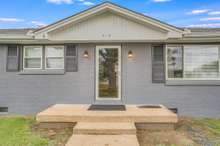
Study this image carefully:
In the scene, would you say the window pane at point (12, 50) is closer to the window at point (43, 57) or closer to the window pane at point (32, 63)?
the window at point (43, 57)

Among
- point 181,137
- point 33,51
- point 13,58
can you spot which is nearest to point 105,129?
point 181,137

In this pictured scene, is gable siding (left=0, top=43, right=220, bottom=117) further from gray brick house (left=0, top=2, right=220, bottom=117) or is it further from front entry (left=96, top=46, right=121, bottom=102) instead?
front entry (left=96, top=46, right=121, bottom=102)

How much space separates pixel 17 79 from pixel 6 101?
3.13 feet

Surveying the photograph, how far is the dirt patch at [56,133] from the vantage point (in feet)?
15.4

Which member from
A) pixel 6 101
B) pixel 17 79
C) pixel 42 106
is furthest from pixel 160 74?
pixel 6 101

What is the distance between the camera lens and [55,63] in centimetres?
828

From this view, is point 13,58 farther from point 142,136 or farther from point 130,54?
point 142,136

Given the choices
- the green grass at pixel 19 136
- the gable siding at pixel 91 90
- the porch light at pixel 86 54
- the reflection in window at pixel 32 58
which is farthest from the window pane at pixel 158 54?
the green grass at pixel 19 136

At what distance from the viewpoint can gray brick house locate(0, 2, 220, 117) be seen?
A: 790 centimetres

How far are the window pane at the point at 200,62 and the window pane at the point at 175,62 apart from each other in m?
0.19

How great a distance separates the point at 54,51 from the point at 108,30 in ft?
7.98

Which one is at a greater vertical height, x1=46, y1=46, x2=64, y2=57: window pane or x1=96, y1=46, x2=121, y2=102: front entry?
x1=46, y1=46, x2=64, y2=57: window pane

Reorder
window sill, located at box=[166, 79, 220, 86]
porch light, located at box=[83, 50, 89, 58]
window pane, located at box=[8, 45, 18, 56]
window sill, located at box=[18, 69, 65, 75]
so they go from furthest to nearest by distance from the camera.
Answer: window pane, located at box=[8, 45, 18, 56] → window sill, located at box=[18, 69, 65, 75] → porch light, located at box=[83, 50, 89, 58] → window sill, located at box=[166, 79, 220, 86]

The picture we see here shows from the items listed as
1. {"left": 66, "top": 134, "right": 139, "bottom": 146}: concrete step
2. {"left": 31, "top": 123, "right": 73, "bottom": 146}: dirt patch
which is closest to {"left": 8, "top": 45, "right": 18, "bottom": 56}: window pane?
{"left": 31, "top": 123, "right": 73, "bottom": 146}: dirt patch
